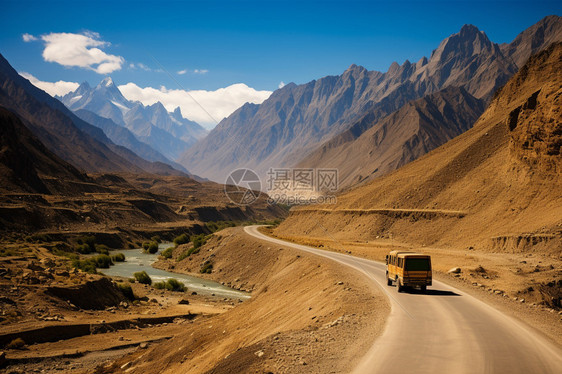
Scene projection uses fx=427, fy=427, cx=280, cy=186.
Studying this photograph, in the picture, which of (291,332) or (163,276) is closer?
(291,332)

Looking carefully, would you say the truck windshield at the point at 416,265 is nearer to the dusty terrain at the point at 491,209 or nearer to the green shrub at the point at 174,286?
the dusty terrain at the point at 491,209

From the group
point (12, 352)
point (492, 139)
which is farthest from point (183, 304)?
point (492, 139)

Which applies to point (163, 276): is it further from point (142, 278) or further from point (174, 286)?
point (174, 286)

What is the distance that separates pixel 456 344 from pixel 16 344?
1880 cm

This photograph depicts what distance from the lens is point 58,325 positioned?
21.8 metres

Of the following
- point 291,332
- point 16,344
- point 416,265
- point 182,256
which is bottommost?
point 182,256

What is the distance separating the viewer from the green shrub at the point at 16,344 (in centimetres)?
1930

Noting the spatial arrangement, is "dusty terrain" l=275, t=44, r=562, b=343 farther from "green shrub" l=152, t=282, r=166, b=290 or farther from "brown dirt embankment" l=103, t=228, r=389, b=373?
"green shrub" l=152, t=282, r=166, b=290

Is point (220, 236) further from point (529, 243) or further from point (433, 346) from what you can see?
point (433, 346)

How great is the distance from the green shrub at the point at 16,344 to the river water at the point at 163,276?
18.8 meters

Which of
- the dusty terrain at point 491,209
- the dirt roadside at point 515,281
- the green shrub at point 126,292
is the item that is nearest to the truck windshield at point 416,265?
the dirt roadside at point 515,281

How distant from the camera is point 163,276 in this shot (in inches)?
1854

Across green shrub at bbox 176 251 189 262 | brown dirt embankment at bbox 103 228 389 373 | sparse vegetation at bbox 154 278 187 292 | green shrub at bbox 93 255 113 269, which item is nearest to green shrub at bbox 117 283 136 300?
sparse vegetation at bbox 154 278 187 292

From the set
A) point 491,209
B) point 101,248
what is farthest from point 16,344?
point 101,248
